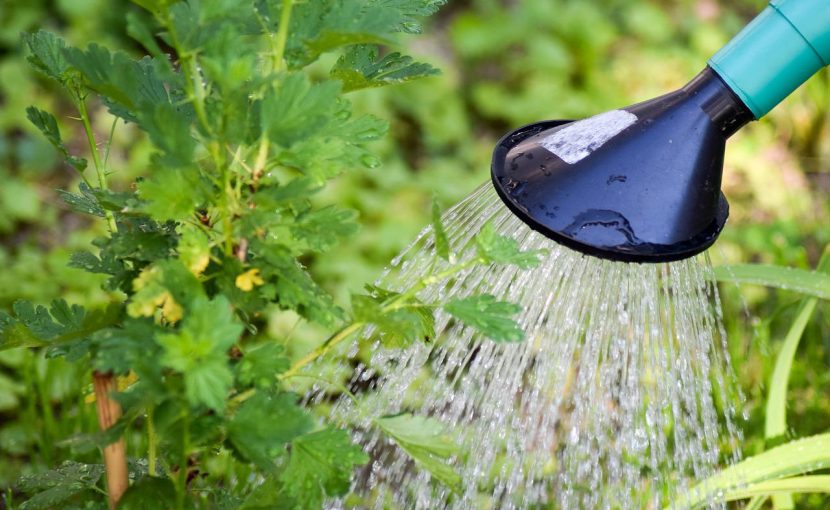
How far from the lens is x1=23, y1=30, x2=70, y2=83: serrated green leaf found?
928 mm

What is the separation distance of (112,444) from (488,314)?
1.25 ft

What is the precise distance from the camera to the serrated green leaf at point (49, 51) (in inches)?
36.5

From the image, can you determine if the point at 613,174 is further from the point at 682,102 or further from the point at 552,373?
the point at 552,373

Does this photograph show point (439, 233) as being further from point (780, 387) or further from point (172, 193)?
point (780, 387)

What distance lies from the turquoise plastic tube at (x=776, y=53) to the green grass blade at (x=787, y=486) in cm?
58

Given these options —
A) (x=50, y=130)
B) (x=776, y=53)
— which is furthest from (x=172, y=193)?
(x=776, y=53)

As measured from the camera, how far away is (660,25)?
326 centimetres

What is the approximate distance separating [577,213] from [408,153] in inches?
77.1

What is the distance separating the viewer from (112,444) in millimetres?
875

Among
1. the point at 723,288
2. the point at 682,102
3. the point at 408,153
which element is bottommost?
the point at 723,288

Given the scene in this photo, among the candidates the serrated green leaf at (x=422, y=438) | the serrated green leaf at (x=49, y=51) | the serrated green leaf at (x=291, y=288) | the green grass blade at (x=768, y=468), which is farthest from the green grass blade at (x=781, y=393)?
the serrated green leaf at (x=49, y=51)

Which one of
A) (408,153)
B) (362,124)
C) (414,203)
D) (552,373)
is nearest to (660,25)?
(408,153)

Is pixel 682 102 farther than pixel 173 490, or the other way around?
pixel 682 102

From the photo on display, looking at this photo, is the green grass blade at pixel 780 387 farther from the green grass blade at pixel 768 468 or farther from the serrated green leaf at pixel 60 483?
the serrated green leaf at pixel 60 483
